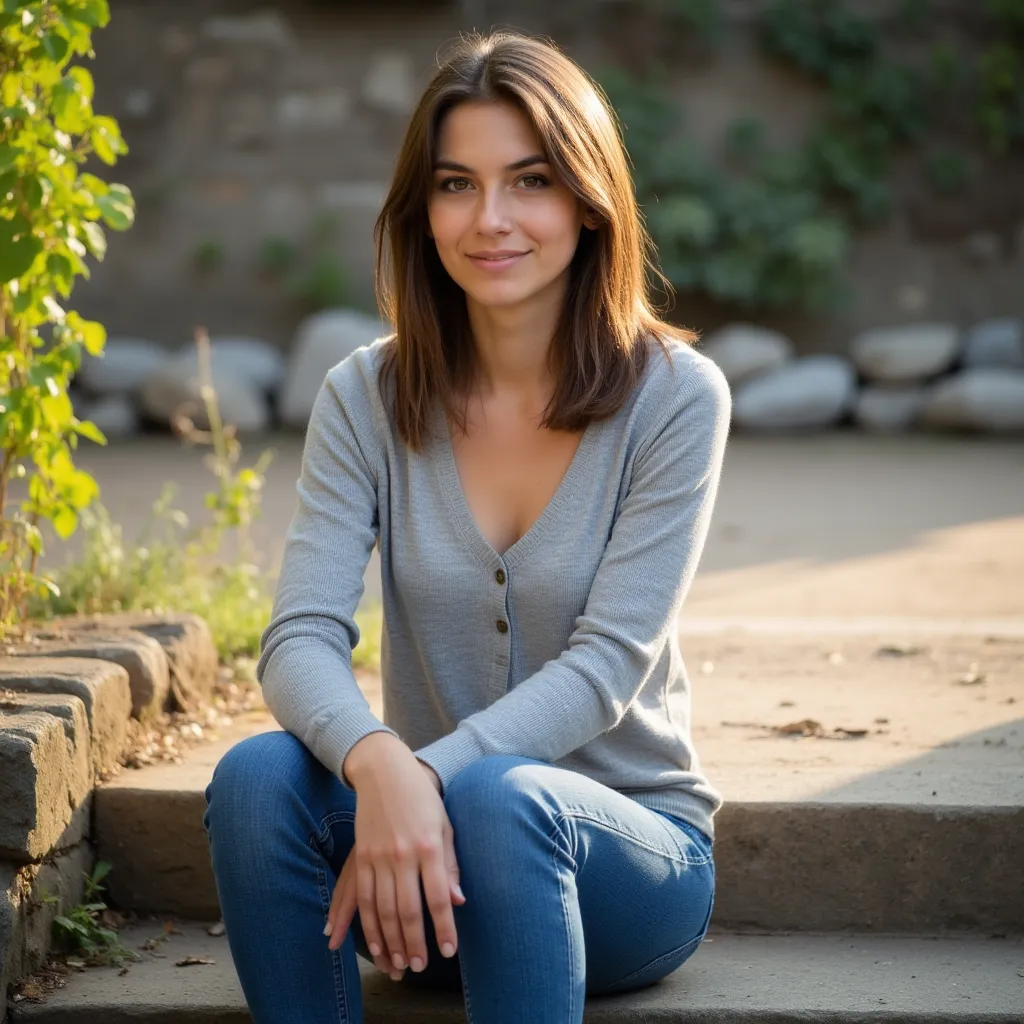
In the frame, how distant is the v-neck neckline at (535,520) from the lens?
1934 millimetres

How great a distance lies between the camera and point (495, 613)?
6.36 feet

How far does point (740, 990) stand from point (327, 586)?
2.46ft

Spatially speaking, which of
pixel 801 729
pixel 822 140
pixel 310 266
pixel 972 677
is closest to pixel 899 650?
pixel 972 677

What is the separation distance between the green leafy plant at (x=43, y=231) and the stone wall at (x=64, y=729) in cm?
15

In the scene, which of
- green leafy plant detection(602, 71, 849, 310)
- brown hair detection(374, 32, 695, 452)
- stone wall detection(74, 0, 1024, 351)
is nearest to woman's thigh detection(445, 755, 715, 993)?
brown hair detection(374, 32, 695, 452)

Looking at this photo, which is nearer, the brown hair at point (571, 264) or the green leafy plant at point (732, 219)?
the brown hair at point (571, 264)

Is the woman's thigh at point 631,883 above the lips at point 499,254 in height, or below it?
below

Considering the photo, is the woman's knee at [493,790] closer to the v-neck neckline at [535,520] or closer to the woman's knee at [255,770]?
the woman's knee at [255,770]

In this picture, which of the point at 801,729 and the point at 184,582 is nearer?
the point at 801,729

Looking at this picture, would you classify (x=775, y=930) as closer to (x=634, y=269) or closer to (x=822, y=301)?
(x=634, y=269)

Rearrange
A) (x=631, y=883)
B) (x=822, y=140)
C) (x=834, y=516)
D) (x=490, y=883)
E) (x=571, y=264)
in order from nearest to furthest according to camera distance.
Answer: (x=490, y=883) < (x=631, y=883) < (x=571, y=264) < (x=834, y=516) < (x=822, y=140)

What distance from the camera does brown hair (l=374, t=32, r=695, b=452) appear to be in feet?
6.26

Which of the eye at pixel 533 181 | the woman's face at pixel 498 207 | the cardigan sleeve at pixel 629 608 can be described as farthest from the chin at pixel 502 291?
the cardigan sleeve at pixel 629 608

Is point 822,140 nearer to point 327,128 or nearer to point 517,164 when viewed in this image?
point 327,128
